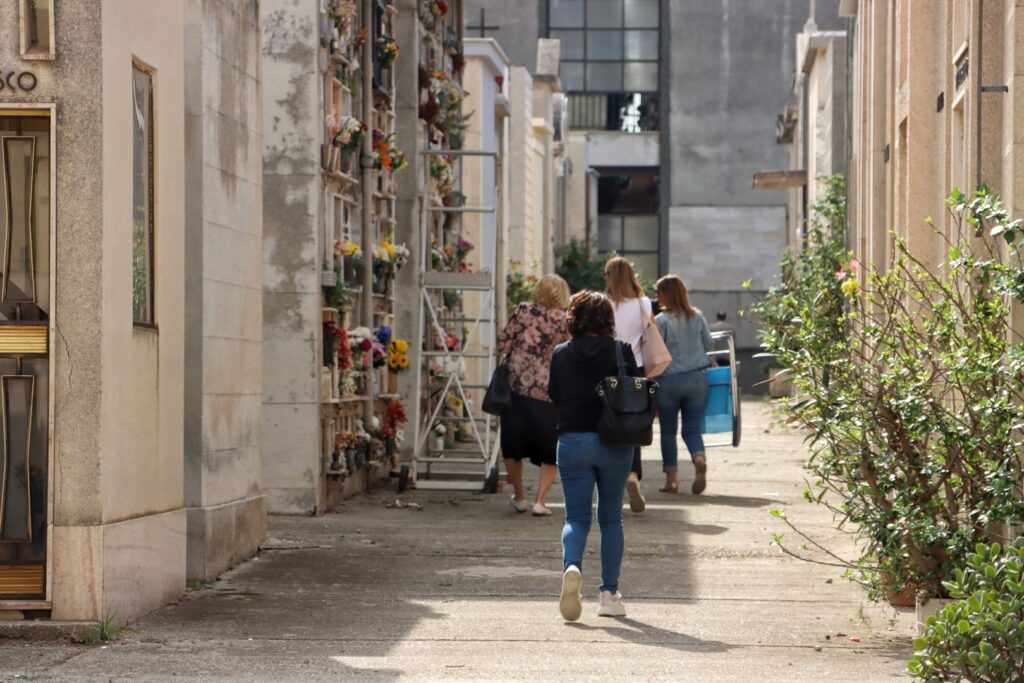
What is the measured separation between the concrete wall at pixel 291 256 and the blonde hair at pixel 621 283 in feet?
7.39

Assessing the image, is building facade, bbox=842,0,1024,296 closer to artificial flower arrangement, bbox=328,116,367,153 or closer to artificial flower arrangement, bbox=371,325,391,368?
artificial flower arrangement, bbox=328,116,367,153

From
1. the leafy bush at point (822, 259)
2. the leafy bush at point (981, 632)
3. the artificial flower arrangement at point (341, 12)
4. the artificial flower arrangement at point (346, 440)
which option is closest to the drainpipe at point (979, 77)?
the leafy bush at point (981, 632)

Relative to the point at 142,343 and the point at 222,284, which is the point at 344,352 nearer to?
the point at 222,284

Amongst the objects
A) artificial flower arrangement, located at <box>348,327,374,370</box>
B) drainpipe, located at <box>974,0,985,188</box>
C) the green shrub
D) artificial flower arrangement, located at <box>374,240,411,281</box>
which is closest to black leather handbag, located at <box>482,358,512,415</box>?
artificial flower arrangement, located at <box>348,327,374,370</box>

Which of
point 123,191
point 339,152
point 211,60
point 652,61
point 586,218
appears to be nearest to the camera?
point 123,191

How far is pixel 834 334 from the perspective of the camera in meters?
11.2

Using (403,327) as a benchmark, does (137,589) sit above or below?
below

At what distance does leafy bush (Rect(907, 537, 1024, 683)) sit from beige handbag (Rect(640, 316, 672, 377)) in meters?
7.18

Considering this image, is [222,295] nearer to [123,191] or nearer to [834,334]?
[123,191]

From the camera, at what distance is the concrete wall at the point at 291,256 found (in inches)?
538

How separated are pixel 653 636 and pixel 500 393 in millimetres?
5275

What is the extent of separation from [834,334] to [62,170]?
5.00 meters

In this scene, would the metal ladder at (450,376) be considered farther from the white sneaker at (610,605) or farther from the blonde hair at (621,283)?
the white sneaker at (610,605)

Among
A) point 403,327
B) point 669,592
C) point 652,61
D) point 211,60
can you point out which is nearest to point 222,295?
point 211,60
